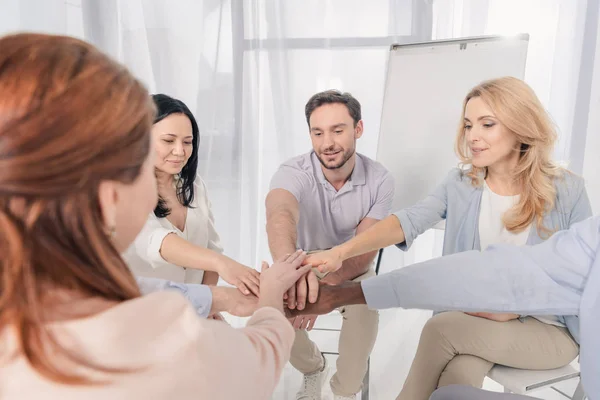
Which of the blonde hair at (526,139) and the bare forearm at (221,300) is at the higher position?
the blonde hair at (526,139)

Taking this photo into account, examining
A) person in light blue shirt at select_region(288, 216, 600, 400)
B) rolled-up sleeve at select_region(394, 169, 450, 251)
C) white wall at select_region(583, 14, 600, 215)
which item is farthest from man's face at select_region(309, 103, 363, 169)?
white wall at select_region(583, 14, 600, 215)

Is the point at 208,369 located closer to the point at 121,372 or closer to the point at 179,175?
the point at 121,372

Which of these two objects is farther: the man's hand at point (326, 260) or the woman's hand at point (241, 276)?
the man's hand at point (326, 260)

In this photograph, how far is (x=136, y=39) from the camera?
3057mm

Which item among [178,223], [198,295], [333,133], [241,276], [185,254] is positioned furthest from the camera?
[333,133]

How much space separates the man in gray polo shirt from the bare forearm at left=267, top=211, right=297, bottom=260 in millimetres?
13

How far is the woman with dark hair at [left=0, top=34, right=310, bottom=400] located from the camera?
512 millimetres

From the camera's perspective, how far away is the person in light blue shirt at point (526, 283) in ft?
3.46

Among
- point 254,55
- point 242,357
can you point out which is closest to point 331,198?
point 254,55

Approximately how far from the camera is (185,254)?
1.63 m

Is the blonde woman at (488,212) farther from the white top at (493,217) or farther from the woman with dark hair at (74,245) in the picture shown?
the woman with dark hair at (74,245)

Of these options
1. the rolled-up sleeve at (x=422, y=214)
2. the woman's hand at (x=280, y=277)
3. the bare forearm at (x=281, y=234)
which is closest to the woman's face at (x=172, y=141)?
the bare forearm at (x=281, y=234)

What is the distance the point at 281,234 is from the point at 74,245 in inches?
53.2

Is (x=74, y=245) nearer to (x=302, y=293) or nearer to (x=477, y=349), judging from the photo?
(x=302, y=293)
